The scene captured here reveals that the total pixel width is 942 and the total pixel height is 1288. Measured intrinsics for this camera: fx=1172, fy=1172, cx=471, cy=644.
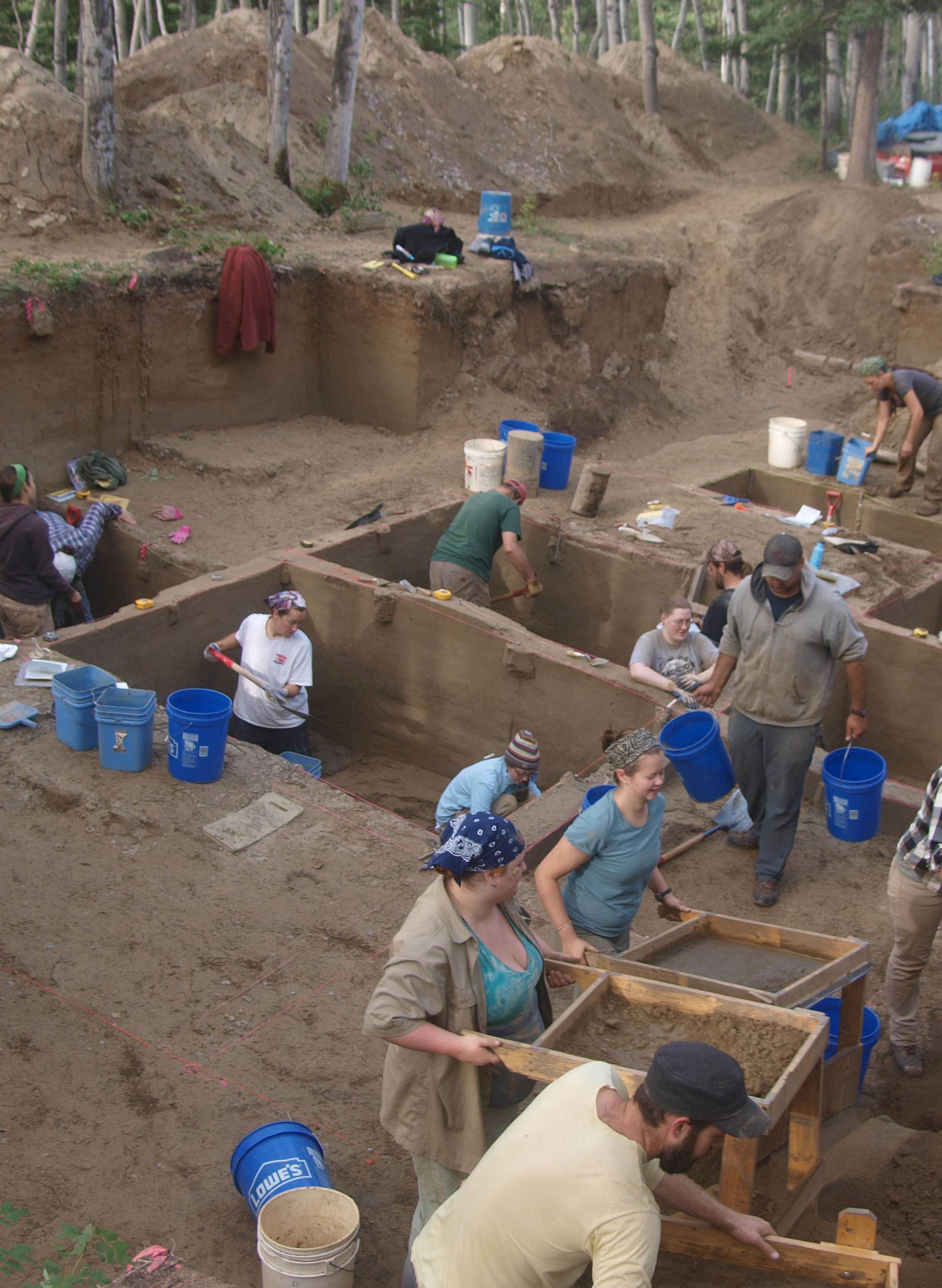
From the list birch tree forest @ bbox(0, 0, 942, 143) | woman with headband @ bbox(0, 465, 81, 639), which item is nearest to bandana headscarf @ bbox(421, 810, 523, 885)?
woman with headband @ bbox(0, 465, 81, 639)

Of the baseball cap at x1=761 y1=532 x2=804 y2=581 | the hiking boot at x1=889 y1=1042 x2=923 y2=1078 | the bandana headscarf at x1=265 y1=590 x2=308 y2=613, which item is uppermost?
the baseball cap at x1=761 y1=532 x2=804 y2=581

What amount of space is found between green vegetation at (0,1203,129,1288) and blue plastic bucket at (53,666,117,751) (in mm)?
3072

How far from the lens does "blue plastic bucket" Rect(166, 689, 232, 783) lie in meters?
6.31

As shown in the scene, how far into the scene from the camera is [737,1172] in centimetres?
325

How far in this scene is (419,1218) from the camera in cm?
353

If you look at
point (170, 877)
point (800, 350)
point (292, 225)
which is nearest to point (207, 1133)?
point (170, 877)

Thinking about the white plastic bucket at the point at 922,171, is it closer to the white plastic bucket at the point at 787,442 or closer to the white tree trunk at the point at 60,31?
the white plastic bucket at the point at 787,442

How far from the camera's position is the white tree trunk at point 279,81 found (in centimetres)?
1470

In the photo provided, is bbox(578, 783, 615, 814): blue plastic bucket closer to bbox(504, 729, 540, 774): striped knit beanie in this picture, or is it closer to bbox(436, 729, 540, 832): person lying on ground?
bbox(436, 729, 540, 832): person lying on ground

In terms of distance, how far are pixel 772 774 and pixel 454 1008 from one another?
3314mm

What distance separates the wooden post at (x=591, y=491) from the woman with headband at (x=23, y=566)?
193 inches

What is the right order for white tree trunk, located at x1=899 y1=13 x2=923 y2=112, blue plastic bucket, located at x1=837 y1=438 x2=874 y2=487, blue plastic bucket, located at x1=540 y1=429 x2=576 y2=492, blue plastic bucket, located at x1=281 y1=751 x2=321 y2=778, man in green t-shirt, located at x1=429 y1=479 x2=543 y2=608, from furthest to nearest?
white tree trunk, located at x1=899 y1=13 x2=923 y2=112 < blue plastic bucket, located at x1=837 y1=438 x2=874 y2=487 < blue plastic bucket, located at x1=540 y1=429 x2=576 y2=492 < man in green t-shirt, located at x1=429 y1=479 x2=543 y2=608 < blue plastic bucket, located at x1=281 y1=751 x2=321 y2=778

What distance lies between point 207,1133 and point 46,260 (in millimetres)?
9648

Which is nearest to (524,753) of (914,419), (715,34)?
(914,419)
